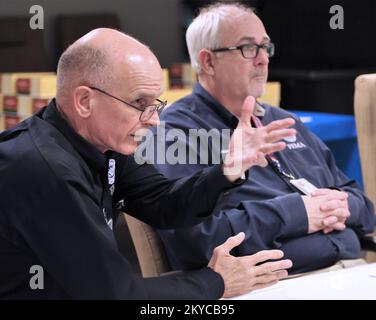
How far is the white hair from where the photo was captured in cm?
244

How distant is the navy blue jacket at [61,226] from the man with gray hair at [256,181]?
42 centimetres

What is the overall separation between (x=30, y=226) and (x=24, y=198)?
6cm

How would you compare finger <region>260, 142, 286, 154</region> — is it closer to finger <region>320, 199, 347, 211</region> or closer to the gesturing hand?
the gesturing hand

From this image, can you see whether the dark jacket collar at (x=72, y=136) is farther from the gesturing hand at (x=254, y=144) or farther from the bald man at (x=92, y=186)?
the gesturing hand at (x=254, y=144)

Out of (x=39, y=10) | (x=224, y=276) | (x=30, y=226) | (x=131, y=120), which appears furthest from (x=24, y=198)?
(x=39, y=10)

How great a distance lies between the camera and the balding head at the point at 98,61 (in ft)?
5.18

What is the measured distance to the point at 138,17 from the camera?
5.93 m

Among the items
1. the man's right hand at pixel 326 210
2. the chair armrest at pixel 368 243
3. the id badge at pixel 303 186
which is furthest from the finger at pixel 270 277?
the chair armrest at pixel 368 243

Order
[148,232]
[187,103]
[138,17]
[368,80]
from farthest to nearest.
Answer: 1. [138,17]
2. [368,80]
3. [187,103]
4. [148,232]

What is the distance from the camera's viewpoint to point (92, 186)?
1.60 meters

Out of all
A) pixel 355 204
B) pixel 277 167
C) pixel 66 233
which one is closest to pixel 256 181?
pixel 277 167

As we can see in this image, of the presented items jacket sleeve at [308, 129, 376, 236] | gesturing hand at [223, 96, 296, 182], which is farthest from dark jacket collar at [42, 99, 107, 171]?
jacket sleeve at [308, 129, 376, 236]

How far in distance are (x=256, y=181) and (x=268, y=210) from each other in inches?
6.3
